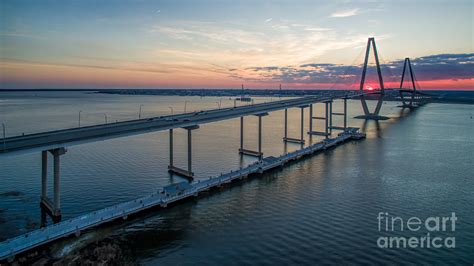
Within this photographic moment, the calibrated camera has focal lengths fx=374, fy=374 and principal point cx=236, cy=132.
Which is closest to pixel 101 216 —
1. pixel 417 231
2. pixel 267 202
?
pixel 267 202

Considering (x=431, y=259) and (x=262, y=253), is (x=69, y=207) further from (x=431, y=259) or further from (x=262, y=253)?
A: (x=431, y=259)

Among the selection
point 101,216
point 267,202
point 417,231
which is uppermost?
point 101,216

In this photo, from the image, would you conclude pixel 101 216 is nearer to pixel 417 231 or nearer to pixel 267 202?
pixel 267 202

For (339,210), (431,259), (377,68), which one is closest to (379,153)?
(339,210)

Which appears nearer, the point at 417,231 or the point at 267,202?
the point at 417,231

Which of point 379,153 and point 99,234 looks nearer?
point 99,234

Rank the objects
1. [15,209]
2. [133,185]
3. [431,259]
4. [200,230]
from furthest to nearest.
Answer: [133,185] < [15,209] < [200,230] < [431,259]

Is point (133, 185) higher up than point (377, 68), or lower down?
lower down

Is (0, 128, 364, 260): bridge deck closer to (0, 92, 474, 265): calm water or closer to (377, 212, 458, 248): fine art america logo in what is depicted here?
(0, 92, 474, 265): calm water
